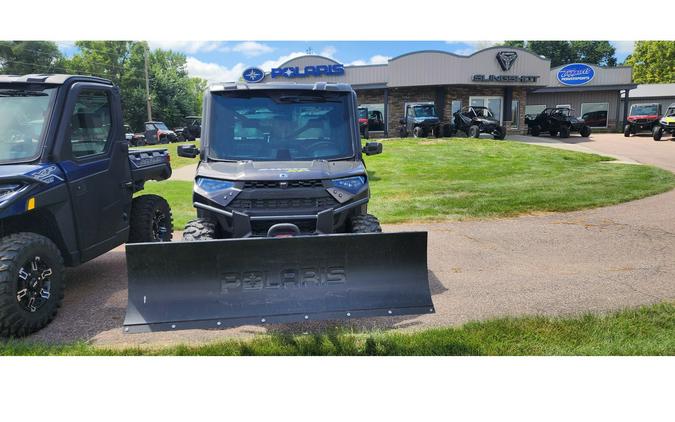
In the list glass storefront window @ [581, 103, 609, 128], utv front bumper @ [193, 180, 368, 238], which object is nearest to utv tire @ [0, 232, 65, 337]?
utv front bumper @ [193, 180, 368, 238]

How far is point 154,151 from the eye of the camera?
24.8 ft

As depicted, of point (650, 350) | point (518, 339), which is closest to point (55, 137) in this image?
point (518, 339)

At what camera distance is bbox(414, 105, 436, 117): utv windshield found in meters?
27.9

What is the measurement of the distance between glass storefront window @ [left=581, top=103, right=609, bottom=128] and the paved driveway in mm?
31555

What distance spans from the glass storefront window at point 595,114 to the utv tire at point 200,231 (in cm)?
3887

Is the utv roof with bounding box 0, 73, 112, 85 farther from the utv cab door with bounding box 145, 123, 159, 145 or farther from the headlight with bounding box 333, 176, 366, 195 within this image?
the headlight with bounding box 333, 176, 366, 195

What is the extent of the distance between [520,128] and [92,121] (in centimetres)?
3200

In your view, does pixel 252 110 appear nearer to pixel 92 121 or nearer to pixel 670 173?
pixel 92 121

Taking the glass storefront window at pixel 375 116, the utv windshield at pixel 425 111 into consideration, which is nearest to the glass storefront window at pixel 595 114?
the utv windshield at pixel 425 111

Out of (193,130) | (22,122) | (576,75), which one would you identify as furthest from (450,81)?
(22,122)

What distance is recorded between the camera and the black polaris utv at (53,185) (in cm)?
458

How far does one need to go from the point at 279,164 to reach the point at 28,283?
2.42 m

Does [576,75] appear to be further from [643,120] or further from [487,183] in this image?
[487,183]

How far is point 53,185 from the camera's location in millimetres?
5047
